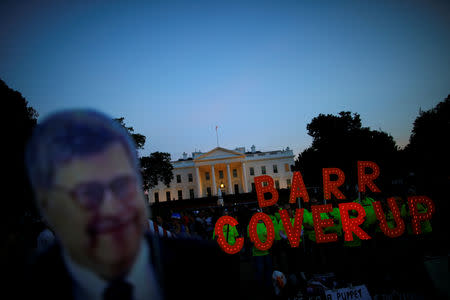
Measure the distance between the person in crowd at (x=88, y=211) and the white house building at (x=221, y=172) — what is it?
166ft

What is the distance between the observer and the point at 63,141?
67 centimetres

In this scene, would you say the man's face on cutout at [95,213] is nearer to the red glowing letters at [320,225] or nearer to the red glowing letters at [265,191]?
the red glowing letters at [265,191]

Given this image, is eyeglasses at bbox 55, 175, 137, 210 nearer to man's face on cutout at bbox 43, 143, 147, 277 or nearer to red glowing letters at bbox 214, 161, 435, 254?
man's face on cutout at bbox 43, 143, 147, 277

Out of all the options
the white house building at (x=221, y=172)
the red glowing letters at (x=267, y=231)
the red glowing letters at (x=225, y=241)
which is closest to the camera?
the red glowing letters at (x=225, y=241)

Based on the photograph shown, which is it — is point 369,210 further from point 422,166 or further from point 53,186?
point 422,166

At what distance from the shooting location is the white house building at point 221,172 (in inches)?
2076

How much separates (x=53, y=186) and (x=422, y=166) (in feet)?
115

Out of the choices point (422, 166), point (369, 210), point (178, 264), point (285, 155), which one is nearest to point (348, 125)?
point (422, 166)

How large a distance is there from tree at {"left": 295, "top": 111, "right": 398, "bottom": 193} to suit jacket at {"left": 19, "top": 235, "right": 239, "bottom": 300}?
1201 inches

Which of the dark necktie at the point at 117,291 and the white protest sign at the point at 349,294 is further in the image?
the white protest sign at the point at 349,294

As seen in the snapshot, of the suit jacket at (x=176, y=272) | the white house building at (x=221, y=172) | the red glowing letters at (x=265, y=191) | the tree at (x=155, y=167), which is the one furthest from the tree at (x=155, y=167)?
the suit jacket at (x=176, y=272)

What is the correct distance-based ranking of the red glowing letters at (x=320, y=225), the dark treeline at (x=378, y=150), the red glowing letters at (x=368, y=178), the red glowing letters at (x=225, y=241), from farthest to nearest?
the dark treeline at (x=378, y=150) → the red glowing letters at (x=368, y=178) → the red glowing letters at (x=320, y=225) → the red glowing letters at (x=225, y=241)

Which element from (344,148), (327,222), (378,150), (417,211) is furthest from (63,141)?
(378,150)

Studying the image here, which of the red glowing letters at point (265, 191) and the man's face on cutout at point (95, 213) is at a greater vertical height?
the man's face on cutout at point (95, 213)
